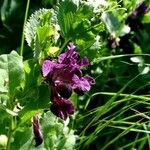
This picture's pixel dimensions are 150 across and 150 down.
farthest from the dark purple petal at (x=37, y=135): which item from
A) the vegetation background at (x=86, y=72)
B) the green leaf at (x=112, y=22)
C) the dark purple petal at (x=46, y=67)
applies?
the green leaf at (x=112, y=22)

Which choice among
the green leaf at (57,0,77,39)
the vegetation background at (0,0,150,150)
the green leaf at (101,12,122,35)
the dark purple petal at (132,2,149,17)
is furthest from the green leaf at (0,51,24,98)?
the dark purple petal at (132,2,149,17)

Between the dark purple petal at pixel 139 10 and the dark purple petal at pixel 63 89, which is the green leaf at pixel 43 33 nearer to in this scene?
the dark purple petal at pixel 63 89

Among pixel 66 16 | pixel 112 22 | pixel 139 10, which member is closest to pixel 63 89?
pixel 66 16

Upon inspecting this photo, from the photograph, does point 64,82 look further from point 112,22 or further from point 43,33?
point 112,22

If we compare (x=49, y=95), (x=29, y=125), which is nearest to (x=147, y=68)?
(x=29, y=125)

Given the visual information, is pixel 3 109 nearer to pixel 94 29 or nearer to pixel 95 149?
pixel 94 29
